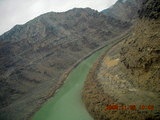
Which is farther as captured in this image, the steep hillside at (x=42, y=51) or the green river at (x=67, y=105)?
the steep hillside at (x=42, y=51)

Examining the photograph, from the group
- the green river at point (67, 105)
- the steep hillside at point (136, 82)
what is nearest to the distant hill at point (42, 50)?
the green river at point (67, 105)

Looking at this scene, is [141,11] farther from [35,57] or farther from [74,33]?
[74,33]

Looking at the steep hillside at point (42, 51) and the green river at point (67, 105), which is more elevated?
the steep hillside at point (42, 51)

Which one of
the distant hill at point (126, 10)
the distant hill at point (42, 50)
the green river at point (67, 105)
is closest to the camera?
the green river at point (67, 105)

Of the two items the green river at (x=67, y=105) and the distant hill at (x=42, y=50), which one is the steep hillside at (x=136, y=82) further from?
the distant hill at (x=42, y=50)
